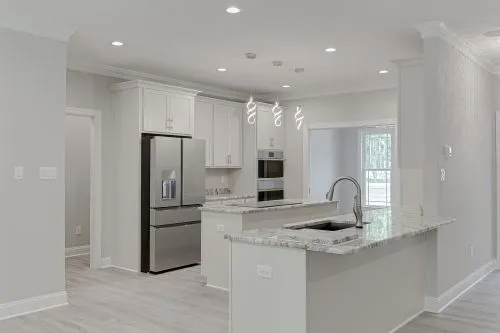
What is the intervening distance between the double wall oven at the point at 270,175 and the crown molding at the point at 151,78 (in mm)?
1126

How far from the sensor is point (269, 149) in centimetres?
823

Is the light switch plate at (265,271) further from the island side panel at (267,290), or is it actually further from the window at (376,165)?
the window at (376,165)

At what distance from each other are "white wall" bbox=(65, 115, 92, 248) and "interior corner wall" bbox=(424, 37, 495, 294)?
5186 millimetres

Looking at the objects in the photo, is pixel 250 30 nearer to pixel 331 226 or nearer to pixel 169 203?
pixel 331 226

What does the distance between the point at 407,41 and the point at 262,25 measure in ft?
5.41

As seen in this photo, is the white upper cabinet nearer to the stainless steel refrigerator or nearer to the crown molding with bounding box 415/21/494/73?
the stainless steel refrigerator

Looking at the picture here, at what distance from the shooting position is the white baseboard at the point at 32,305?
4.16m

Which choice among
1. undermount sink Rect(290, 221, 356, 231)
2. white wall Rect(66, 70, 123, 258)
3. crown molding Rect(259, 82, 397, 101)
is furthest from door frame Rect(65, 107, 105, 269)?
undermount sink Rect(290, 221, 356, 231)

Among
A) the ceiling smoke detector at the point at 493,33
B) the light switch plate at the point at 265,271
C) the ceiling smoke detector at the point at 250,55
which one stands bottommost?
the light switch plate at the point at 265,271

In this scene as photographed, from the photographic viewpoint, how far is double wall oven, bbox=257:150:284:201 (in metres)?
8.09

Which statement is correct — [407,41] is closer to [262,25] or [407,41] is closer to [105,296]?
[262,25]

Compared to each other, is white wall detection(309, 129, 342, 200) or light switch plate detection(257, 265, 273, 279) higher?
white wall detection(309, 129, 342, 200)

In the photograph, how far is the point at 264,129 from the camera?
8125mm

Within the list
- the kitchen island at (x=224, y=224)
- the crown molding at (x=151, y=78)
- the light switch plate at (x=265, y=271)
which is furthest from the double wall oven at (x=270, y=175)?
the light switch plate at (x=265, y=271)
